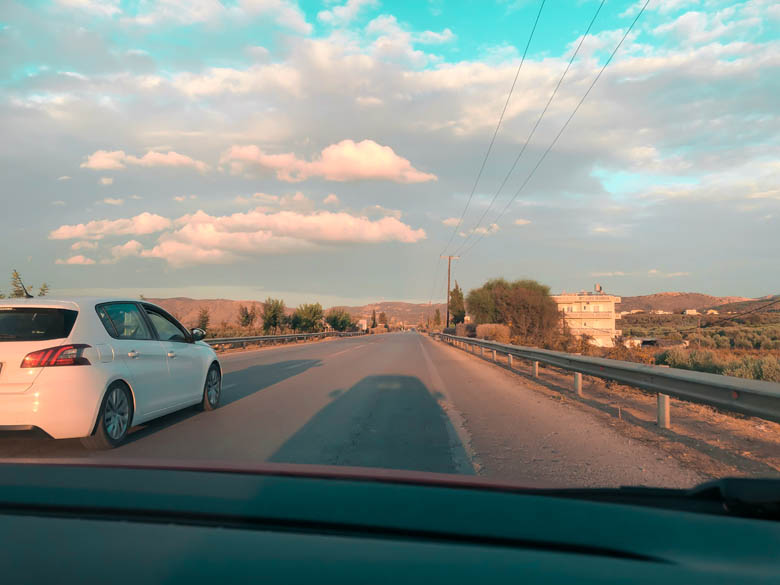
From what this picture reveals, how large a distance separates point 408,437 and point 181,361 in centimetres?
349

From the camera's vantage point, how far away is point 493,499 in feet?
6.33

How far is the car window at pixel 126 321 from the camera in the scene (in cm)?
670

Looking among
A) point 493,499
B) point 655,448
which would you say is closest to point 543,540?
point 493,499

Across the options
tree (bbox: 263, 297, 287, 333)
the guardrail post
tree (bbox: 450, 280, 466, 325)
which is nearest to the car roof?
the guardrail post

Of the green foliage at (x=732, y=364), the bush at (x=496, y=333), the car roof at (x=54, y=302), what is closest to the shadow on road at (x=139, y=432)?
the car roof at (x=54, y=302)

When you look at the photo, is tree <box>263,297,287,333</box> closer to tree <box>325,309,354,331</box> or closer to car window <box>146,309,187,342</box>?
tree <box>325,309,354,331</box>

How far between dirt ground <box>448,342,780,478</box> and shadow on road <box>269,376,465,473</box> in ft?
8.88

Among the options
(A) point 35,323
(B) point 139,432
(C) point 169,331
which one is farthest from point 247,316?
(A) point 35,323

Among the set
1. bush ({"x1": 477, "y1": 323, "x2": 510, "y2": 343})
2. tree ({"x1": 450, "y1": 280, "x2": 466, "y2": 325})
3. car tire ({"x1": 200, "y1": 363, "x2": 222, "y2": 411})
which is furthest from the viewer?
tree ({"x1": 450, "y1": 280, "x2": 466, "y2": 325})

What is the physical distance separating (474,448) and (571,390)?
697 cm

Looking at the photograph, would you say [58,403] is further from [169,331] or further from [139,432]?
[169,331]

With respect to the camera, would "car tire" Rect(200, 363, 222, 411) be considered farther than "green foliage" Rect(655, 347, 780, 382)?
No

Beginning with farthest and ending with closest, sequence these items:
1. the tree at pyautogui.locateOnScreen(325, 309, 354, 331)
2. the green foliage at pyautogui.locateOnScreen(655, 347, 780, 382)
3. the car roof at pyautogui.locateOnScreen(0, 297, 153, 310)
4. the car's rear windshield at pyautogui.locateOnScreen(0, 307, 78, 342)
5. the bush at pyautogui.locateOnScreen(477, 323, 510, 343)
Answer: the tree at pyautogui.locateOnScreen(325, 309, 354, 331), the bush at pyautogui.locateOnScreen(477, 323, 510, 343), the green foliage at pyautogui.locateOnScreen(655, 347, 780, 382), the car roof at pyautogui.locateOnScreen(0, 297, 153, 310), the car's rear windshield at pyautogui.locateOnScreen(0, 307, 78, 342)

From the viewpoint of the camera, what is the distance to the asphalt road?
5.91m
